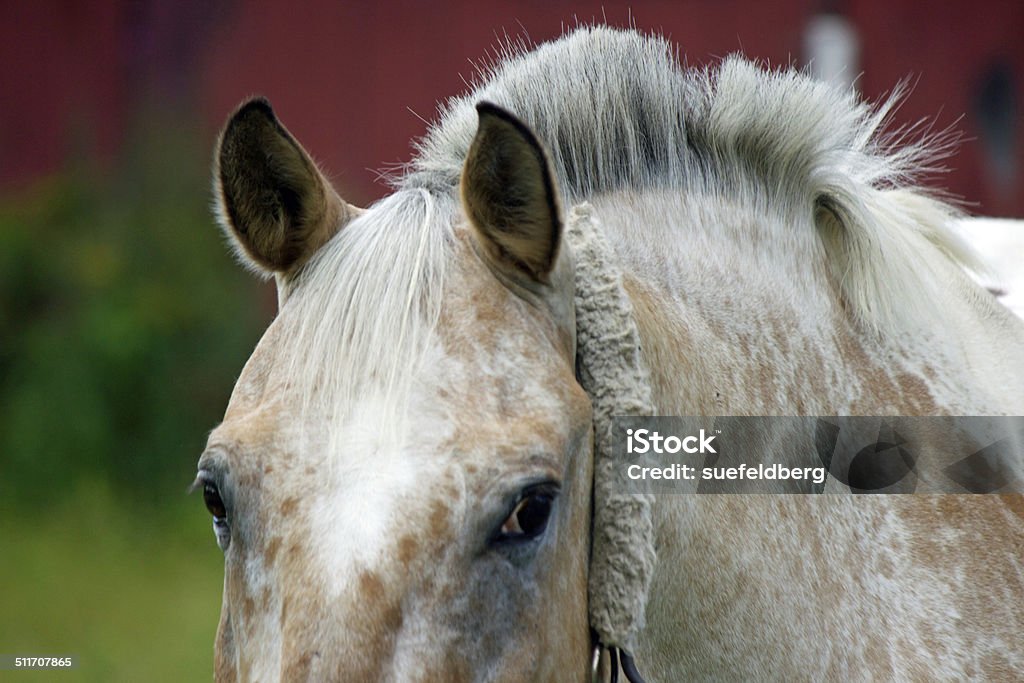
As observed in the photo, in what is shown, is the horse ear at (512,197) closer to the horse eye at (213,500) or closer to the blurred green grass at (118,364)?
the horse eye at (213,500)

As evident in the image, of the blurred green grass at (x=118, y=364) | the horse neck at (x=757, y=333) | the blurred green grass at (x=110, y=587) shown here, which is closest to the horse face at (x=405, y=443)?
the horse neck at (x=757, y=333)

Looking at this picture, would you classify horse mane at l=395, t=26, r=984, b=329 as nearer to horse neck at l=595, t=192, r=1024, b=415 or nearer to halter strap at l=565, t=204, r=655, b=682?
horse neck at l=595, t=192, r=1024, b=415

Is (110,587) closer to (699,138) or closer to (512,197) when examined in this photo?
(699,138)

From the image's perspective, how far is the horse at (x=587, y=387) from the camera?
152 centimetres

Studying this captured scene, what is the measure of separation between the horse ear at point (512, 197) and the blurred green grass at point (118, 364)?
5.28 m

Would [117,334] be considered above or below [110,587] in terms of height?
above

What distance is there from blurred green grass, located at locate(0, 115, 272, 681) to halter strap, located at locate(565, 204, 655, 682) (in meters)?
5.19

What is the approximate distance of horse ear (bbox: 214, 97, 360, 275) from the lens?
5.88 feet

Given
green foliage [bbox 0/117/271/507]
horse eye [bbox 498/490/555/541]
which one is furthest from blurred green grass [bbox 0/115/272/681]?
horse eye [bbox 498/490/555/541]

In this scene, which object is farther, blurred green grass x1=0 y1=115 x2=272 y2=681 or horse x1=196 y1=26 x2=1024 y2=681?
blurred green grass x1=0 y1=115 x2=272 y2=681

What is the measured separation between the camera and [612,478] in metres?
1.74

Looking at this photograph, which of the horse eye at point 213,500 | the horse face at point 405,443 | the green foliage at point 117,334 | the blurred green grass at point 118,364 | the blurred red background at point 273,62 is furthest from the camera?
the blurred red background at point 273,62

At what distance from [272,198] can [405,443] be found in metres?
0.57

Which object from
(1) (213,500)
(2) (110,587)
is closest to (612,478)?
(1) (213,500)
